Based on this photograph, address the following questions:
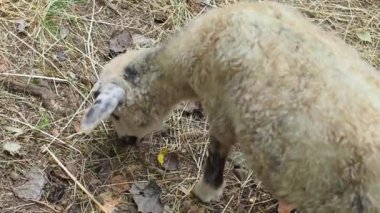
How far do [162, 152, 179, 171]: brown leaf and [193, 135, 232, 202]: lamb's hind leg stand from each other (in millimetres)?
229

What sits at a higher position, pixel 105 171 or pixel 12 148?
pixel 12 148

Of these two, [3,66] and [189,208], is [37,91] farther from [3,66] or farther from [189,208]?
[189,208]

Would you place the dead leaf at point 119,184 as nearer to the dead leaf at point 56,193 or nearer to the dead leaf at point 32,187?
the dead leaf at point 56,193

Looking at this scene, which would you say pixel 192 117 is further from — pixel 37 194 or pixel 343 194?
pixel 343 194

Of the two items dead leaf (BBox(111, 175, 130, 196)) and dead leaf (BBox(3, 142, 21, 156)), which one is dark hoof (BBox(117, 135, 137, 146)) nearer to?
dead leaf (BBox(111, 175, 130, 196))

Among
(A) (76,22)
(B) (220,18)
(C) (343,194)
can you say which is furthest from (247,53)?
(A) (76,22)

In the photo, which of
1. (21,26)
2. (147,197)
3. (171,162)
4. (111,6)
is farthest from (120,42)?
(147,197)

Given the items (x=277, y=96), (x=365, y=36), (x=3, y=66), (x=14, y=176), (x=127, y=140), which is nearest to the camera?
(x=277, y=96)

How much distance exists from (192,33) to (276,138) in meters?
0.79

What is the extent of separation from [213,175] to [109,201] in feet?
2.04

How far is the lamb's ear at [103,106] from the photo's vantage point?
3742mm

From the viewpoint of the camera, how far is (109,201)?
420 centimetres

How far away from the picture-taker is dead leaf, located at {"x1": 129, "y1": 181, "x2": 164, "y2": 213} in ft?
13.7

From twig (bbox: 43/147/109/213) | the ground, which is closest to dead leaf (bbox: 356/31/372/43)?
the ground
